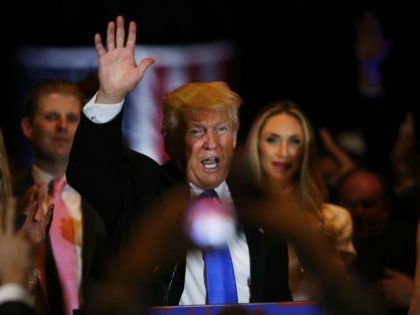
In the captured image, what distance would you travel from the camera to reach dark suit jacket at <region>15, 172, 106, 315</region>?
5.91 metres

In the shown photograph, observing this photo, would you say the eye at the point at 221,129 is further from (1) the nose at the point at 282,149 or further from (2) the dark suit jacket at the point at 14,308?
(2) the dark suit jacket at the point at 14,308

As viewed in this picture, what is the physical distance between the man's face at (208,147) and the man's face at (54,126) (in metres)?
1.23

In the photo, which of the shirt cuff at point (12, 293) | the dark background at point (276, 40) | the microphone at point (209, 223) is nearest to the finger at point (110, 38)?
the microphone at point (209, 223)

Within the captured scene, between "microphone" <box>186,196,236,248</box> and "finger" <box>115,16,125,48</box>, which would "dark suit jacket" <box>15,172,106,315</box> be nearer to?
"finger" <box>115,16,125,48</box>

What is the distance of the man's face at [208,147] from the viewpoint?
529 cm

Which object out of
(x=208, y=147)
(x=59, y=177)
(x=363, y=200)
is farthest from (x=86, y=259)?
(x=363, y=200)

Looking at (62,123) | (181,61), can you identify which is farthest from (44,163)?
(181,61)

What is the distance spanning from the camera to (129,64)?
16.6 feet

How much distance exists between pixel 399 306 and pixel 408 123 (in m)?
2.07

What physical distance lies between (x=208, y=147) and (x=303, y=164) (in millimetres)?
1196

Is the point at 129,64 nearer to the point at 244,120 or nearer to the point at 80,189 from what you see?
the point at 80,189

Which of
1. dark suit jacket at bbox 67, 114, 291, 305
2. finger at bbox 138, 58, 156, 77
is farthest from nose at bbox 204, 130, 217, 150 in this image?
finger at bbox 138, 58, 156, 77

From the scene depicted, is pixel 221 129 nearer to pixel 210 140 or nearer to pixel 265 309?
pixel 210 140

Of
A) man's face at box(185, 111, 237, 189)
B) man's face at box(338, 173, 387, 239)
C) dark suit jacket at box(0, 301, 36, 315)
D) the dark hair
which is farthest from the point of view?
man's face at box(338, 173, 387, 239)
